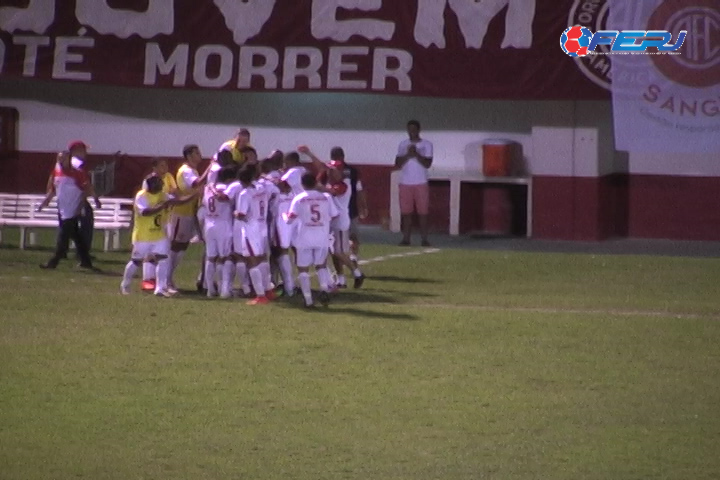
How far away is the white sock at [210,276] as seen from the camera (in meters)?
17.0

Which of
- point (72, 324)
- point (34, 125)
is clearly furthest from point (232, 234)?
point (34, 125)

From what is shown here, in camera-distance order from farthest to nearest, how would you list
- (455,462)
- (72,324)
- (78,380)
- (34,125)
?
(34,125), (72,324), (78,380), (455,462)

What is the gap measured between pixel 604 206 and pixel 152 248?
11.5 meters

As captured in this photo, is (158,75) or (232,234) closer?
(232,234)

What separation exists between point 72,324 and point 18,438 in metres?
5.06

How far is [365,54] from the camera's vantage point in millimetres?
25797

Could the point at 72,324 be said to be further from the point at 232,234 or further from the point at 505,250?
the point at 505,250

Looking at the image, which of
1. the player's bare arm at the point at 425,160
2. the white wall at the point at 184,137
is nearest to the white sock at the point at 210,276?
the player's bare arm at the point at 425,160

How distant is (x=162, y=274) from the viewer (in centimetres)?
1708

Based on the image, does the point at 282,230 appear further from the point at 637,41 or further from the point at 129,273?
the point at 637,41

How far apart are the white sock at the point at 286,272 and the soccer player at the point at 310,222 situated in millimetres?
726

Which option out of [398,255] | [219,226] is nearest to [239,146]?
[219,226]

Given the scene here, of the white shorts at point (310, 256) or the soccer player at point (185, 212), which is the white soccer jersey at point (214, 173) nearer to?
the soccer player at point (185, 212)

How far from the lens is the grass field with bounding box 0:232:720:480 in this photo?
9859 millimetres
